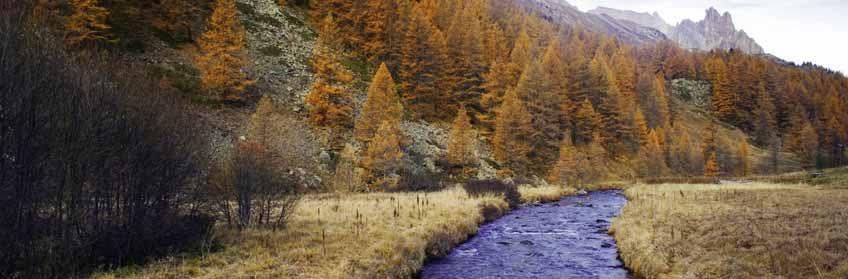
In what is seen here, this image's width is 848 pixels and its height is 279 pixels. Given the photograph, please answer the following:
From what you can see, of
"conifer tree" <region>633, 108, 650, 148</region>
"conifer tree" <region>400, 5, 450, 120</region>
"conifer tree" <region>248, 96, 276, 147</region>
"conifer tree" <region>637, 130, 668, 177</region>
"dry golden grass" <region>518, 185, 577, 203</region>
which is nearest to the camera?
"conifer tree" <region>248, 96, 276, 147</region>

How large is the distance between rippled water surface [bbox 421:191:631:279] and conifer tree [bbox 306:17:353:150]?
69.1 ft

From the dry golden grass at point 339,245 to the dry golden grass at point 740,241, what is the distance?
766 cm

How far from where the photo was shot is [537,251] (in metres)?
18.3

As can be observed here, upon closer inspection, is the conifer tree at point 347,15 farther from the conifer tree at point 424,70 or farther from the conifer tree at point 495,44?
the conifer tree at point 495,44

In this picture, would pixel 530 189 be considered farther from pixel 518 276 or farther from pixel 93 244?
pixel 93 244

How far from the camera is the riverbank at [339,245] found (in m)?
11.5

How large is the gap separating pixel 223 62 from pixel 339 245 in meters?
31.7

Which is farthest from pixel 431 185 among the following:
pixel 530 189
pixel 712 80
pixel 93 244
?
pixel 712 80

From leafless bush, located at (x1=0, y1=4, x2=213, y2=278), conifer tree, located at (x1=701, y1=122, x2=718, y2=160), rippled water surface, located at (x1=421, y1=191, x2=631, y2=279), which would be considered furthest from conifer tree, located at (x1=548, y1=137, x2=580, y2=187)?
conifer tree, located at (x1=701, y1=122, x2=718, y2=160)

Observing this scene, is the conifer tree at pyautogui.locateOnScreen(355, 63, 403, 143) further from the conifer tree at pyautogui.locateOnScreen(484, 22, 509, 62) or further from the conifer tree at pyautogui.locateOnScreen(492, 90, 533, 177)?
the conifer tree at pyautogui.locateOnScreen(484, 22, 509, 62)

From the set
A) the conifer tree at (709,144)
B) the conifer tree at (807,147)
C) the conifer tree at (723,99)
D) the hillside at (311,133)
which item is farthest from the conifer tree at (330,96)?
the conifer tree at (723,99)

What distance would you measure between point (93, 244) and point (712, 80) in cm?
14415

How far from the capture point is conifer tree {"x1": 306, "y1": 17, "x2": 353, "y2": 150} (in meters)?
42.0

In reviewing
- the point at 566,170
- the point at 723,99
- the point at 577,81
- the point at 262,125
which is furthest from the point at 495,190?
the point at 723,99
